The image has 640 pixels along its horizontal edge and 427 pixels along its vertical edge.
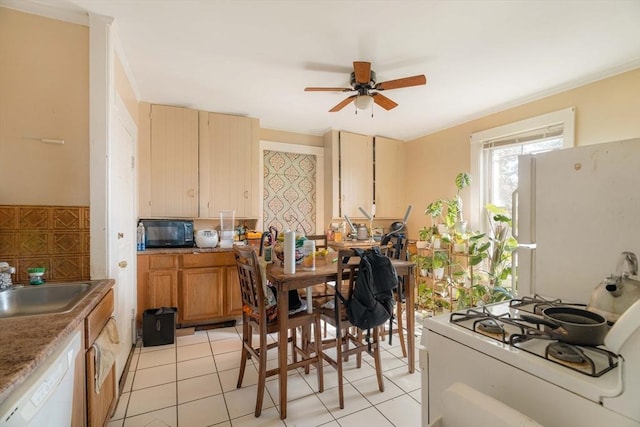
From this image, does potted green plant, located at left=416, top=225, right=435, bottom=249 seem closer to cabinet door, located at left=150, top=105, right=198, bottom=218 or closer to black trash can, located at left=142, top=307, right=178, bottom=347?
cabinet door, located at left=150, top=105, right=198, bottom=218

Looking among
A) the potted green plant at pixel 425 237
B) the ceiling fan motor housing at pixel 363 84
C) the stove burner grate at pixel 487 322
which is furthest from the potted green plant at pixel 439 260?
the stove burner grate at pixel 487 322

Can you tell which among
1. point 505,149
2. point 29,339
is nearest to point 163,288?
point 29,339

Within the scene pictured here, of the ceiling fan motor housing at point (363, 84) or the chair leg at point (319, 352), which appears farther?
the ceiling fan motor housing at point (363, 84)

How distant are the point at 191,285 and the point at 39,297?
1.55 meters

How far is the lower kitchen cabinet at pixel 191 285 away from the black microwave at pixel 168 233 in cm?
21

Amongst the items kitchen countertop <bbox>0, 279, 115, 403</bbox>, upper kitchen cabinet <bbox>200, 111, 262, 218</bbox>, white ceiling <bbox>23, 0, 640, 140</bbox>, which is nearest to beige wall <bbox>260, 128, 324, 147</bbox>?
upper kitchen cabinet <bbox>200, 111, 262, 218</bbox>

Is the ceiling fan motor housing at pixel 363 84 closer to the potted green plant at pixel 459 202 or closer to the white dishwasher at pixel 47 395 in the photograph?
the potted green plant at pixel 459 202

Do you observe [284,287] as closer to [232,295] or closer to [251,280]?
[251,280]

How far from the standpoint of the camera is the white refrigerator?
4.32 ft

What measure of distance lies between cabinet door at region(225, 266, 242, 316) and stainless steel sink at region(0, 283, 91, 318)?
5.31 ft

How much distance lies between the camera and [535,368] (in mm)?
804

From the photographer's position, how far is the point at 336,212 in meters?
4.14

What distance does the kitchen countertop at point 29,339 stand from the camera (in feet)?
2.37

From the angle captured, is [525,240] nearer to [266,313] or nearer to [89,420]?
[266,313]
